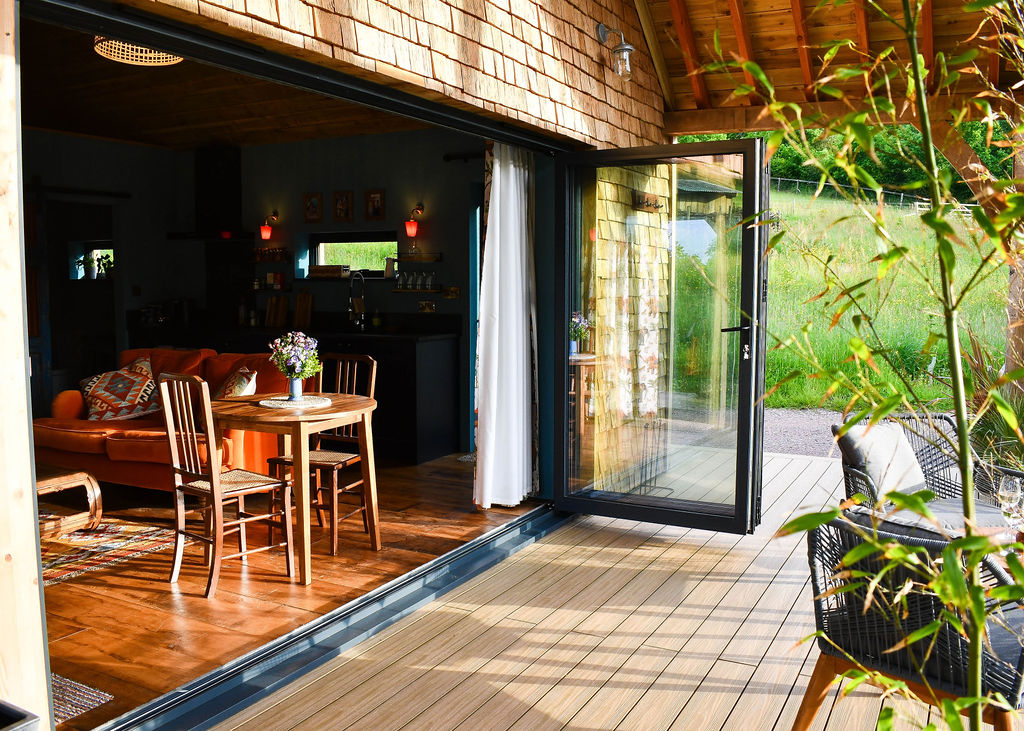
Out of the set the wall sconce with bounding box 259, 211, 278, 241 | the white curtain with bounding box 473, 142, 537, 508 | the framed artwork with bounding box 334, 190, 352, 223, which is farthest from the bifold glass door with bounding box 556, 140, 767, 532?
the wall sconce with bounding box 259, 211, 278, 241

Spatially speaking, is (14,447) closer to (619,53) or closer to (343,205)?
(619,53)

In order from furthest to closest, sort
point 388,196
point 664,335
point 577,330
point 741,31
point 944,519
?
1. point 388,196
2. point 741,31
3. point 577,330
4. point 664,335
5. point 944,519

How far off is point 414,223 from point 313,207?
1.45 metres

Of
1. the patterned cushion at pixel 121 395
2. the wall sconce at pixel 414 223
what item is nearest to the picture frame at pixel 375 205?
the wall sconce at pixel 414 223

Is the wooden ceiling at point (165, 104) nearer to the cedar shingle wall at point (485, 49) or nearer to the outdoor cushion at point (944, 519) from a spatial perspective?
the cedar shingle wall at point (485, 49)

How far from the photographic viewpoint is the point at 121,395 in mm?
6547

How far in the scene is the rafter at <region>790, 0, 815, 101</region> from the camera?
555 cm

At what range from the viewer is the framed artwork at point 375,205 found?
332 inches

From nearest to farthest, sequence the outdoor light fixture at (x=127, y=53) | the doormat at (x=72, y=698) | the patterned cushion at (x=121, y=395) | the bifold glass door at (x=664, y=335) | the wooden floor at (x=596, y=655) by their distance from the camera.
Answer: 1. the doormat at (x=72, y=698)
2. the wooden floor at (x=596, y=655)
3. the bifold glass door at (x=664, y=335)
4. the outdoor light fixture at (x=127, y=53)
5. the patterned cushion at (x=121, y=395)

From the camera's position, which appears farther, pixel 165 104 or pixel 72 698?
pixel 165 104

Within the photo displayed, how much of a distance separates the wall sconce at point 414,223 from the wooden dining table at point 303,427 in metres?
3.58

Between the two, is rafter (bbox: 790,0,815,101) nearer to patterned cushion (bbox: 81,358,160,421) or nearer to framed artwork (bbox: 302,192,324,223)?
framed artwork (bbox: 302,192,324,223)

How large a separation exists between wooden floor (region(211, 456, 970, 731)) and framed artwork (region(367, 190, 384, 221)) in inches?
177

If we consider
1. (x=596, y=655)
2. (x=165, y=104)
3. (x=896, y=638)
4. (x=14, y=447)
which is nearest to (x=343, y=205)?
(x=165, y=104)
